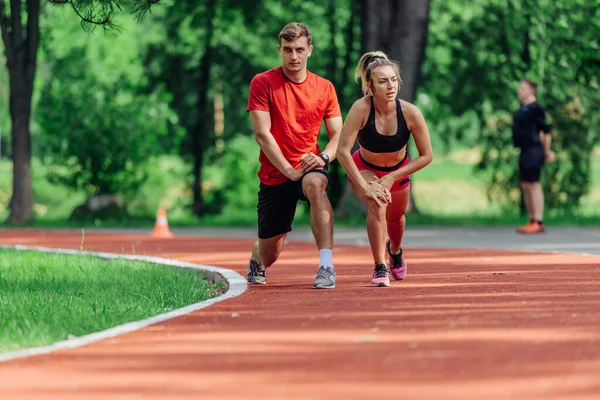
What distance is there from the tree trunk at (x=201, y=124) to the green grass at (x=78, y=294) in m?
22.1

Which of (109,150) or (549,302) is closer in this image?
(549,302)

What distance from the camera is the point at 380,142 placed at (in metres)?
10.6

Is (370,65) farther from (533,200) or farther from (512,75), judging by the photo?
(512,75)

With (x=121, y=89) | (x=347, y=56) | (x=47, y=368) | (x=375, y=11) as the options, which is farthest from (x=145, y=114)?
(x=47, y=368)

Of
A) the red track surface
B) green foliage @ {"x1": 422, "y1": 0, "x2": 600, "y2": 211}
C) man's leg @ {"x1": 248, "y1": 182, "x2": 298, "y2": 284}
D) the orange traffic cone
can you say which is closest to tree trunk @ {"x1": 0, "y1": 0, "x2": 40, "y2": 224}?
the orange traffic cone

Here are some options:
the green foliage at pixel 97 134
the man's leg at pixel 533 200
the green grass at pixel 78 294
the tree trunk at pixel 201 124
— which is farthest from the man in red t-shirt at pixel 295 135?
the tree trunk at pixel 201 124

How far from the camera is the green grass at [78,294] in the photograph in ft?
26.5

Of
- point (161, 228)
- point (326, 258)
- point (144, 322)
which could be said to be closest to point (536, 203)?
point (161, 228)

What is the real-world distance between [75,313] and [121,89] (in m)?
26.1

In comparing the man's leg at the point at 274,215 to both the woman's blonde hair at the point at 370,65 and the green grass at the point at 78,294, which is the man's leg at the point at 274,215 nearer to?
the green grass at the point at 78,294

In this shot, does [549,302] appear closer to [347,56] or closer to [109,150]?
[109,150]

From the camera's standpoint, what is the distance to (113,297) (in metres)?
10.4

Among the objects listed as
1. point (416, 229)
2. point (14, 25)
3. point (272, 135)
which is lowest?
point (416, 229)

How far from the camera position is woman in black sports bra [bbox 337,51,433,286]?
10.4 m
